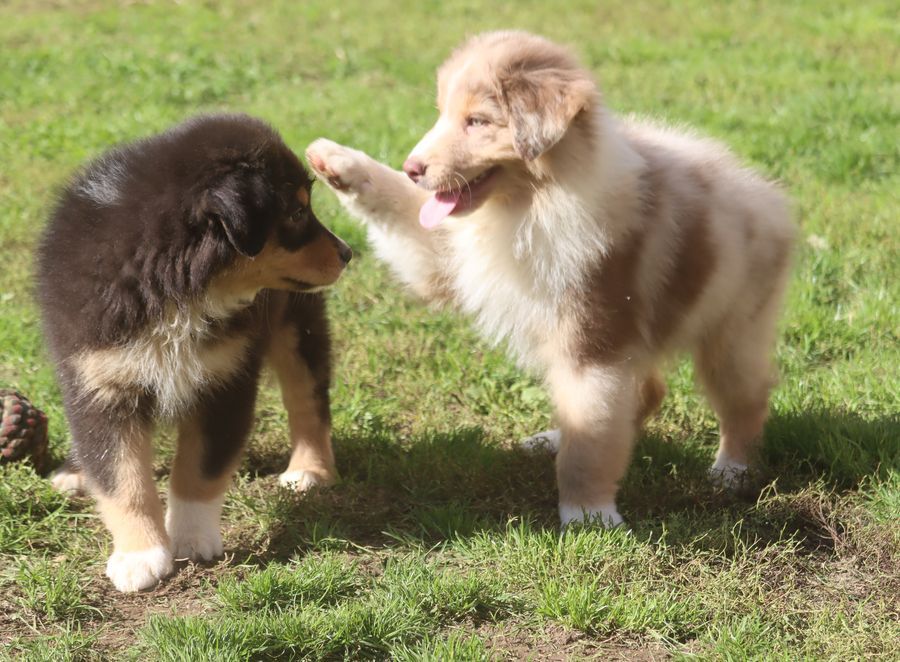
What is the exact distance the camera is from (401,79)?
9695 millimetres

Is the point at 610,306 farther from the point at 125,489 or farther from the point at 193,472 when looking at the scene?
the point at 125,489


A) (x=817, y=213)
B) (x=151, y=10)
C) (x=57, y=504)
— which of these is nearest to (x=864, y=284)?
(x=817, y=213)

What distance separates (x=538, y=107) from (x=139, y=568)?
1.95 m

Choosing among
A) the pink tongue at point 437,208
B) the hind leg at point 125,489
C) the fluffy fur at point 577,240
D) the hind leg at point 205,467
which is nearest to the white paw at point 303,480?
the hind leg at point 205,467

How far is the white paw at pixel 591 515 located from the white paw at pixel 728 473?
55cm

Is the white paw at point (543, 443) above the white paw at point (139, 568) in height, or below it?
below

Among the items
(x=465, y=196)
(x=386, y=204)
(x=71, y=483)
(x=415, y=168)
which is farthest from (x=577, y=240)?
(x=71, y=483)

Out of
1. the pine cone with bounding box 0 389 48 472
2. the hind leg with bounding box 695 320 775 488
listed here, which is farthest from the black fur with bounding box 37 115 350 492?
the hind leg with bounding box 695 320 775 488

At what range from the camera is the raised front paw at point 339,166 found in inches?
157

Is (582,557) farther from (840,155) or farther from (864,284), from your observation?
(840,155)

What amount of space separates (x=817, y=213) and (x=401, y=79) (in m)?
4.50

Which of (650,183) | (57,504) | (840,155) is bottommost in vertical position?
(57,504)

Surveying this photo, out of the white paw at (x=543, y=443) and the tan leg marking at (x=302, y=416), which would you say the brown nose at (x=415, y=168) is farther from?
the white paw at (x=543, y=443)

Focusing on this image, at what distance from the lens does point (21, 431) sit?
160 inches
